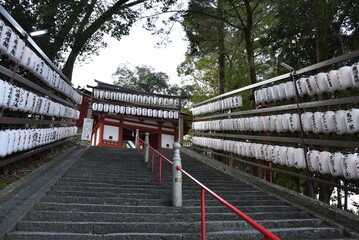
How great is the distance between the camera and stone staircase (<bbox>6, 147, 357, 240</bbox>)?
135 inches

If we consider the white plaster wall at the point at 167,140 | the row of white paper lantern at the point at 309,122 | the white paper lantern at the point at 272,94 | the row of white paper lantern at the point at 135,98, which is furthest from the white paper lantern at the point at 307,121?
the white plaster wall at the point at 167,140

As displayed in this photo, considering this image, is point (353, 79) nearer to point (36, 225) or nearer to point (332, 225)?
point (332, 225)

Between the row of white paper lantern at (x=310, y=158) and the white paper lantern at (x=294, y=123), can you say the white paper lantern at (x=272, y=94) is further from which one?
the row of white paper lantern at (x=310, y=158)

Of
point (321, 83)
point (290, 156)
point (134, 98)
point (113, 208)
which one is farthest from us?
point (134, 98)

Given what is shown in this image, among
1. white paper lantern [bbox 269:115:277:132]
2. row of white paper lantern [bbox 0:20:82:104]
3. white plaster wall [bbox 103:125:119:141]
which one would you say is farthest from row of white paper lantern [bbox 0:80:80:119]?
white plaster wall [bbox 103:125:119:141]

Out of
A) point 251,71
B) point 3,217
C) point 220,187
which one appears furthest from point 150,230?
point 251,71

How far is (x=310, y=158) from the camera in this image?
5.30 m

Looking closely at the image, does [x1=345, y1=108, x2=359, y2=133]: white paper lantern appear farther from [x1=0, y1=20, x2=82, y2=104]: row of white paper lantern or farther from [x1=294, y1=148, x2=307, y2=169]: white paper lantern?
[x1=0, y1=20, x2=82, y2=104]: row of white paper lantern

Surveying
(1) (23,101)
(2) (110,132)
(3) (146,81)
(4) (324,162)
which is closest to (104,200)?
(1) (23,101)

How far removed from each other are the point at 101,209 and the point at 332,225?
4095mm

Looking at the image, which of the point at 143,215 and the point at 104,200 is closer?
the point at 143,215

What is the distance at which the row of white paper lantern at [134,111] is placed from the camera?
17.4m

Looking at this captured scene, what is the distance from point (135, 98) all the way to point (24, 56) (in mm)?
13655

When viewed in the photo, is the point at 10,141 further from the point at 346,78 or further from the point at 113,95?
the point at 113,95
